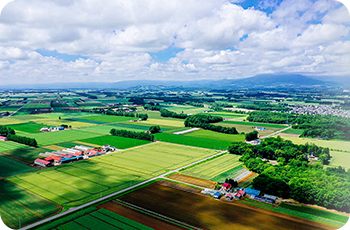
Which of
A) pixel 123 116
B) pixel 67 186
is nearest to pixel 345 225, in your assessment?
pixel 67 186

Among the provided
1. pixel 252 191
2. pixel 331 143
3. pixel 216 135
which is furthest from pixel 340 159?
pixel 216 135

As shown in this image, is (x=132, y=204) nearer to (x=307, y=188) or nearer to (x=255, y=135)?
(x=307, y=188)

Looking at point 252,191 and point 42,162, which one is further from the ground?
Answer: point 42,162

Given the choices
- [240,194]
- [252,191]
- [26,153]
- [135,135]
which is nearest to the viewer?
[240,194]

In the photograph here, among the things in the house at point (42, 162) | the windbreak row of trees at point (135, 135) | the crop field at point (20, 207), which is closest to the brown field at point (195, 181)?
the crop field at point (20, 207)

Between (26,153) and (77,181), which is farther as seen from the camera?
(26,153)

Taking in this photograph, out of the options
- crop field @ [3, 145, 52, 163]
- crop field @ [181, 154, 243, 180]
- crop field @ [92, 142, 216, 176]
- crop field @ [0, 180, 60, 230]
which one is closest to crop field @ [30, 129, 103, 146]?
crop field @ [3, 145, 52, 163]

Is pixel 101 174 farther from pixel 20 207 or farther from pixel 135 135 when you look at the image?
pixel 135 135

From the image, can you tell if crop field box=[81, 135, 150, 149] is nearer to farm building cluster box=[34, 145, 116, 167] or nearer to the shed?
farm building cluster box=[34, 145, 116, 167]
